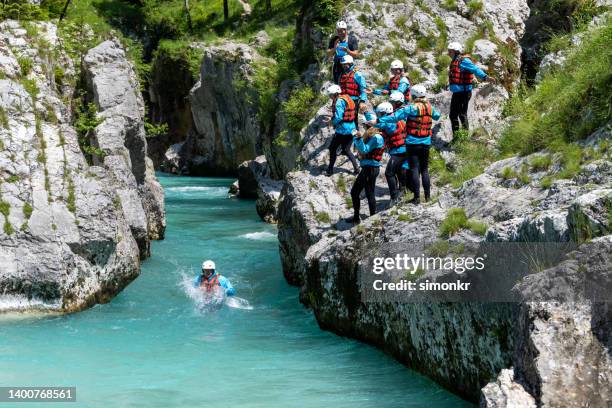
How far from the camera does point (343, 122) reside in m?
15.5

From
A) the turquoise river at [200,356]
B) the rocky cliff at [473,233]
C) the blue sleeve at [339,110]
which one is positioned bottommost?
the turquoise river at [200,356]

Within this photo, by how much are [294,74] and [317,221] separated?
938cm

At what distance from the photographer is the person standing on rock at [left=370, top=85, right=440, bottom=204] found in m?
13.1

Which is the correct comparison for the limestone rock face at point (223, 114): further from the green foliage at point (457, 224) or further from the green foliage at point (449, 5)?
the green foliage at point (457, 224)

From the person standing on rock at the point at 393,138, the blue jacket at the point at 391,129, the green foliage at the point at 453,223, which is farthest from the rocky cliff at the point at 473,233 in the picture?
the blue jacket at the point at 391,129

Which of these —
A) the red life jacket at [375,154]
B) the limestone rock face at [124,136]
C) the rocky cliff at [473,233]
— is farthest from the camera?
the limestone rock face at [124,136]

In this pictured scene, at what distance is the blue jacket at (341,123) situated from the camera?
15391mm

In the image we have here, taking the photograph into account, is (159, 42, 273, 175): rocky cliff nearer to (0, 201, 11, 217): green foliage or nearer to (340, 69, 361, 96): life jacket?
(340, 69, 361, 96): life jacket

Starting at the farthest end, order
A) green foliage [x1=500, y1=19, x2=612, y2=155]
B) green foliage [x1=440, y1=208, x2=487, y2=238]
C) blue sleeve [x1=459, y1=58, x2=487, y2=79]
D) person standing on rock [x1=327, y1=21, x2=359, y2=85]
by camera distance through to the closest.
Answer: person standing on rock [x1=327, y1=21, x2=359, y2=85] → blue sleeve [x1=459, y1=58, x2=487, y2=79] → green foliage [x1=500, y1=19, x2=612, y2=155] → green foliage [x1=440, y1=208, x2=487, y2=238]

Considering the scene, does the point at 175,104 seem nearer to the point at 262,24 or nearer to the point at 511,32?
the point at 262,24

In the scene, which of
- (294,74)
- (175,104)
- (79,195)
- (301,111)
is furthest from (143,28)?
(79,195)

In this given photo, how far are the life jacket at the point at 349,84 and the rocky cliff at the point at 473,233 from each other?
1487 mm

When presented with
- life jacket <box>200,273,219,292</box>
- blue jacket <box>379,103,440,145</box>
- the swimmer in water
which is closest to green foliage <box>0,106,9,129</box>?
the swimmer in water

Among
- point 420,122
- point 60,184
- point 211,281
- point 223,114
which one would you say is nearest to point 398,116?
point 420,122
